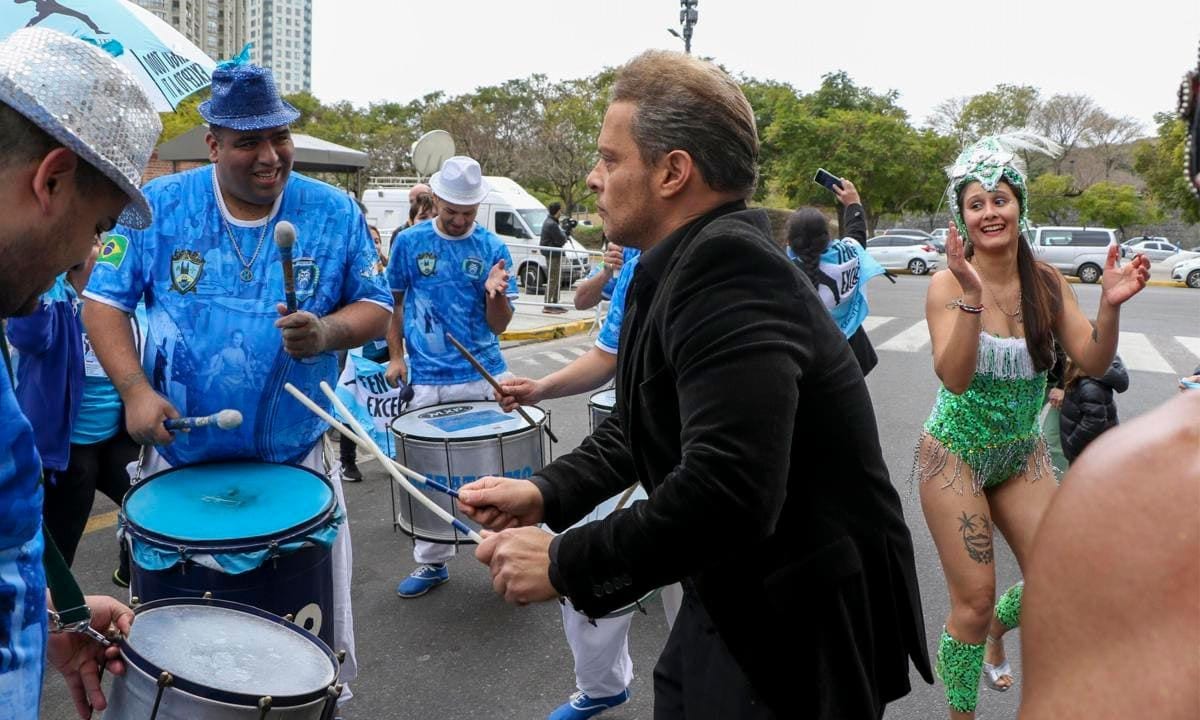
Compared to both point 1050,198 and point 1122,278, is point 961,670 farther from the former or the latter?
point 1050,198

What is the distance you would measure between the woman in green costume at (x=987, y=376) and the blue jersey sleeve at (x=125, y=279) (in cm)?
268

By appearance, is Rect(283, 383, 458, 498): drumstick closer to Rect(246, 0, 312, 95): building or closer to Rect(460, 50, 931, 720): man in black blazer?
Rect(460, 50, 931, 720): man in black blazer

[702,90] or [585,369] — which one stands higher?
[702,90]

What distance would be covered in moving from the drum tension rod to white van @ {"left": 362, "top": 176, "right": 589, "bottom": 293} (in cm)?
1558

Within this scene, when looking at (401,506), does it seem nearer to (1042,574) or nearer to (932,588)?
(932,588)

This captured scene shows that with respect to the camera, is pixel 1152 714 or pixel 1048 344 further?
pixel 1048 344

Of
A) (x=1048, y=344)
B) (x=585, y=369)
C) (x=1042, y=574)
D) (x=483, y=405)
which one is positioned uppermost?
(x=1042, y=574)

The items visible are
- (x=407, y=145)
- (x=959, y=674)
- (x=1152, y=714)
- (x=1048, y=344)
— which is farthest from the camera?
(x=407, y=145)

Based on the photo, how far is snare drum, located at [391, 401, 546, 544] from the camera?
3912 millimetres

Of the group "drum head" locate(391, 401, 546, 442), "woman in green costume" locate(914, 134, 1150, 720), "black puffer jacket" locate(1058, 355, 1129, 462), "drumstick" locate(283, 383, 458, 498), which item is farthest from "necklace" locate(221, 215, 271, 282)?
"black puffer jacket" locate(1058, 355, 1129, 462)

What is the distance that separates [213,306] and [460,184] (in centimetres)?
271

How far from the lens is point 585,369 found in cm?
382

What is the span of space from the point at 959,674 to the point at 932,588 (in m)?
1.67

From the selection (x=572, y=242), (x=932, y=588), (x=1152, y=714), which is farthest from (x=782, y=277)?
(x=572, y=242)
